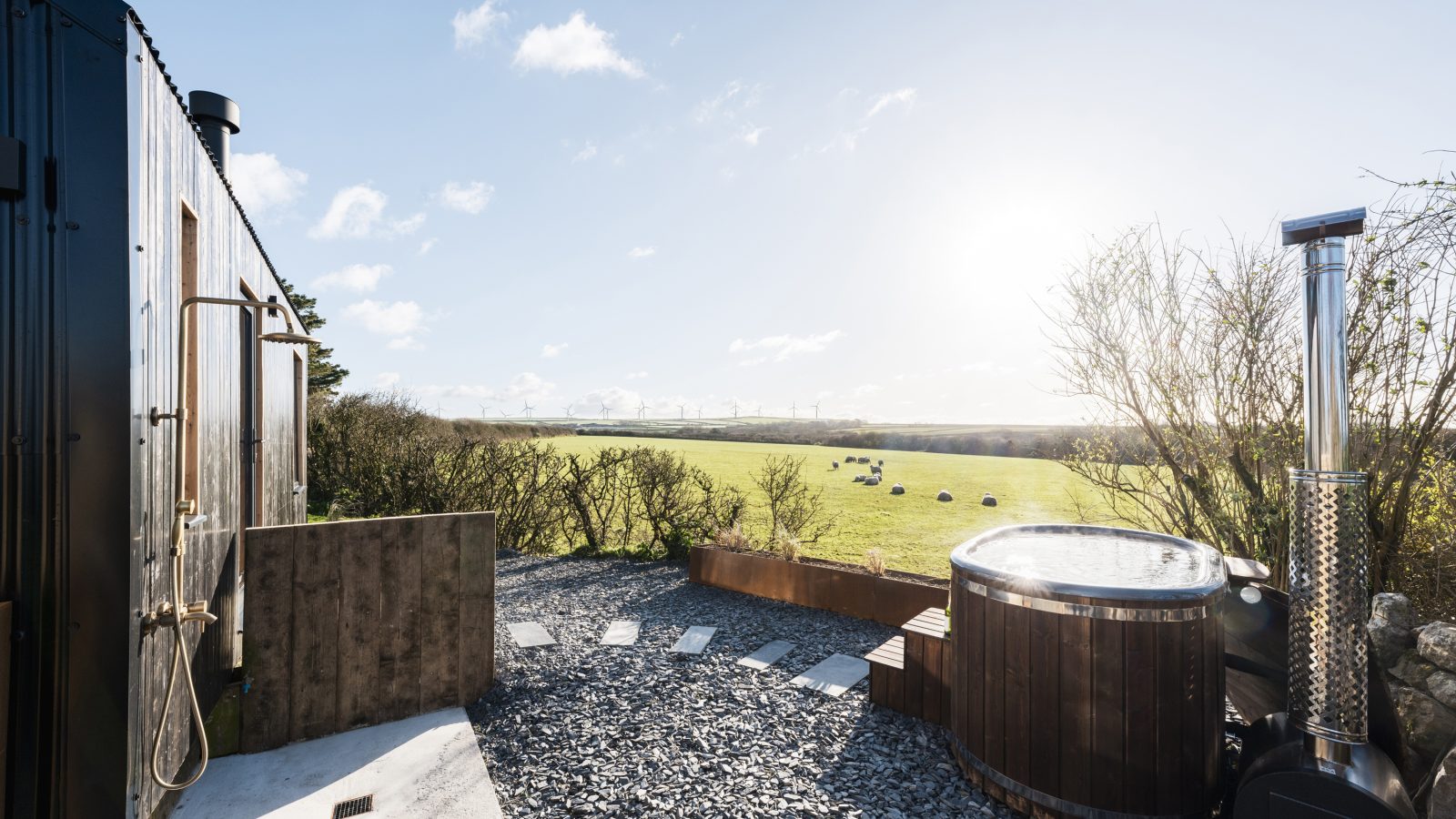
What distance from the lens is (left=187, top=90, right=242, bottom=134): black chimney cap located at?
169 inches

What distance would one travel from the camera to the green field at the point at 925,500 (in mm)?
8453

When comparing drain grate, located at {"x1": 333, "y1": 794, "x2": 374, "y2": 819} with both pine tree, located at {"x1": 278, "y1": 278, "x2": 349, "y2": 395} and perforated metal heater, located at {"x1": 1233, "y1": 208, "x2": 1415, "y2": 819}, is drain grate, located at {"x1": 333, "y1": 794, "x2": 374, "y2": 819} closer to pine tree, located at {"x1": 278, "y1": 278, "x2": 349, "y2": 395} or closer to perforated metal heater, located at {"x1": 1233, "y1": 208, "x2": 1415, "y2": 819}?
perforated metal heater, located at {"x1": 1233, "y1": 208, "x2": 1415, "y2": 819}

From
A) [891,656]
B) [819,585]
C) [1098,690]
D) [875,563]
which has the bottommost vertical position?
[819,585]

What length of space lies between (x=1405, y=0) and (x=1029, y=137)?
2099 millimetres

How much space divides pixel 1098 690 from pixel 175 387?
395 centimetres

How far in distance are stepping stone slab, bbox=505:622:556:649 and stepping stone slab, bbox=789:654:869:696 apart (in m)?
2.07

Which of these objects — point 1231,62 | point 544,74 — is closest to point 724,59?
point 544,74

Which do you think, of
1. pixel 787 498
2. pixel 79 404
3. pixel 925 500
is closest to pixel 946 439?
pixel 925 500

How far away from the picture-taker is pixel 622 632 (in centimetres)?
501

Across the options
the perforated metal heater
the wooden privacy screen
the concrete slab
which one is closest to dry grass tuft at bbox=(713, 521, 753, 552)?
the wooden privacy screen

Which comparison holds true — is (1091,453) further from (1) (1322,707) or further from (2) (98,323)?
(2) (98,323)

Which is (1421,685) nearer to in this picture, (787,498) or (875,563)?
(875,563)

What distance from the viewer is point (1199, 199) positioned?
4.31 m

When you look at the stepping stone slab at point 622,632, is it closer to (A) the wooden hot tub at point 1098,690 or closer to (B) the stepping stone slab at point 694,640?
(B) the stepping stone slab at point 694,640
